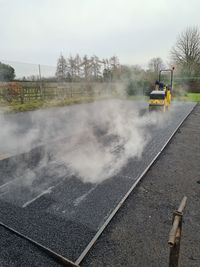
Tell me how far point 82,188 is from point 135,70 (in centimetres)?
1513

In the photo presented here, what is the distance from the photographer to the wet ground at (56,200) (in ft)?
7.37

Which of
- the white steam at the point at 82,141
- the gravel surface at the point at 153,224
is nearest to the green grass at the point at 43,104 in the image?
the white steam at the point at 82,141

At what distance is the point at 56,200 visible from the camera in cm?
293

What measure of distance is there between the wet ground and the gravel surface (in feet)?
0.58

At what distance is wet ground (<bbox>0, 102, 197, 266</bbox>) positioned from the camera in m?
2.25

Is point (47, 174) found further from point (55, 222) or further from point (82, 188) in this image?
point (55, 222)

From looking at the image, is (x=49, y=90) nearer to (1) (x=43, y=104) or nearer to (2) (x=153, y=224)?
(1) (x=43, y=104)

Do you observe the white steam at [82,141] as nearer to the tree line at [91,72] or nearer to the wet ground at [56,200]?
the wet ground at [56,200]

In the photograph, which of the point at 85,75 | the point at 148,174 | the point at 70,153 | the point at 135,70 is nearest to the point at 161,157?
the point at 148,174

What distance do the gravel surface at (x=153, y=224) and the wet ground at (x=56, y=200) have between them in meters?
0.18

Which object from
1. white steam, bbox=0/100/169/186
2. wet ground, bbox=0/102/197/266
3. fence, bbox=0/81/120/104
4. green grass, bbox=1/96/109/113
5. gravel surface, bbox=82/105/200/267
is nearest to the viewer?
gravel surface, bbox=82/105/200/267

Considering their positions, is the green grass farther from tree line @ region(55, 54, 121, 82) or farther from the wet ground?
the wet ground

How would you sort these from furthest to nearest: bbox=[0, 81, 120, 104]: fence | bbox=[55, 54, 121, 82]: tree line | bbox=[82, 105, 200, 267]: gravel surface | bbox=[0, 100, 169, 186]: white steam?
bbox=[55, 54, 121, 82]: tree line → bbox=[0, 81, 120, 104]: fence → bbox=[0, 100, 169, 186]: white steam → bbox=[82, 105, 200, 267]: gravel surface

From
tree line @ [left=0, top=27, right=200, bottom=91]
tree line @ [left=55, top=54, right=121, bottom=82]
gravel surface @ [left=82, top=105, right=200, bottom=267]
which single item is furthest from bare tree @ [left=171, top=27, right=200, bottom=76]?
gravel surface @ [left=82, top=105, right=200, bottom=267]
